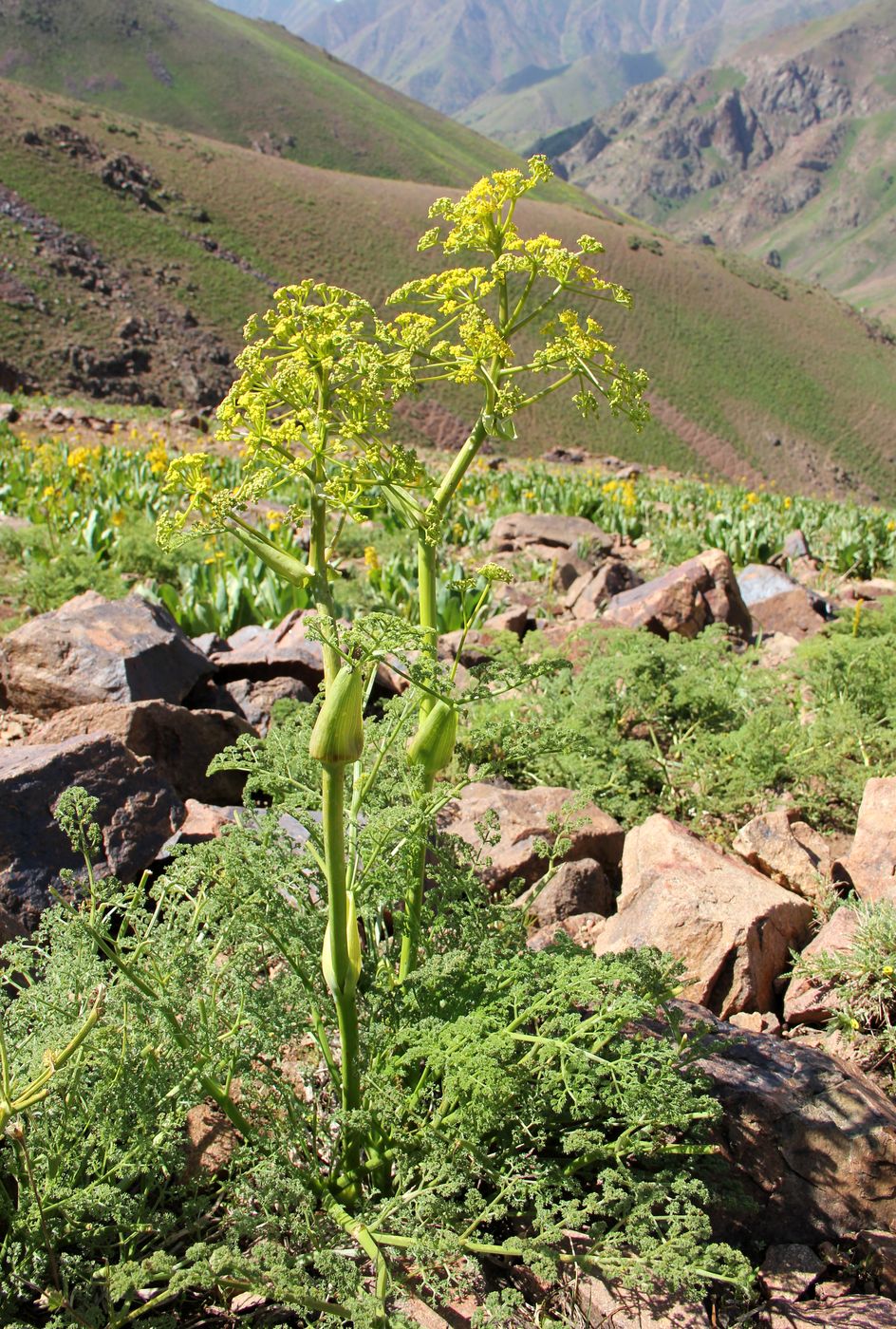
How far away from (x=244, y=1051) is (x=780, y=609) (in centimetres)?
620

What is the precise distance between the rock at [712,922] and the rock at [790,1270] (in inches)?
31.0

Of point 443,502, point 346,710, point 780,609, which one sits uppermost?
point 443,502

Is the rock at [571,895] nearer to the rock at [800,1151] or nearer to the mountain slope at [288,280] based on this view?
the rock at [800,1151]

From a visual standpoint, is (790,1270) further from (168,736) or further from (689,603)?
(689,603)

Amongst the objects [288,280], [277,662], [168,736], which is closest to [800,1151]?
[168,736]

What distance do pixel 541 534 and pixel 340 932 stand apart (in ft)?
28.0

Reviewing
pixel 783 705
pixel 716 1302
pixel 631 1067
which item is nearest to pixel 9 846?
pixel 631 1067

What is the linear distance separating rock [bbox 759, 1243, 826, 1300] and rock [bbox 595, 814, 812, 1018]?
788 mm

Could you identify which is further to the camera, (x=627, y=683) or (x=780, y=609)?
(x=780, y=609)

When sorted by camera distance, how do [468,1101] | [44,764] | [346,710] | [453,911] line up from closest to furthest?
[346,710] → [468,1101] → [453,911] → [44,764]

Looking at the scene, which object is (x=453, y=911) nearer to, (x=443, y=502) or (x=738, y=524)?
(x=443, y=502)

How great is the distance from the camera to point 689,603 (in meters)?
6.17

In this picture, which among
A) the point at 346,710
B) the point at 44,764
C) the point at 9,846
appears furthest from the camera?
the point at 44,764

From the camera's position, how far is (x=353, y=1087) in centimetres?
185
